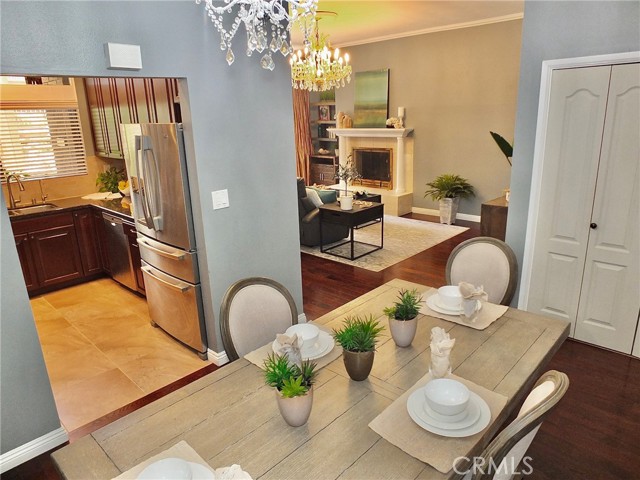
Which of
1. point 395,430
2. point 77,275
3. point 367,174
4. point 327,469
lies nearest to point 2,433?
point 327,469

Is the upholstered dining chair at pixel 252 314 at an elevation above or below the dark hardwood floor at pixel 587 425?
above

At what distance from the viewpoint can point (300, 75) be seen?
5.85 metres

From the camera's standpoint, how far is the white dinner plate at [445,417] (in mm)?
1354

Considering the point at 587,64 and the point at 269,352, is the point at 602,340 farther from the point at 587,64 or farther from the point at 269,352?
the point at 269,352

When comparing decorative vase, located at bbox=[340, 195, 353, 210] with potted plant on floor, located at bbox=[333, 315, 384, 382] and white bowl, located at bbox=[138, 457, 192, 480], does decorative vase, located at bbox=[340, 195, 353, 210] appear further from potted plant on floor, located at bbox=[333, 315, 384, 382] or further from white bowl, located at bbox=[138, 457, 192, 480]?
white bowl, located at bbox=[138, 457, 192, 480]

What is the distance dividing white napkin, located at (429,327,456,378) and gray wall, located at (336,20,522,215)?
561cm

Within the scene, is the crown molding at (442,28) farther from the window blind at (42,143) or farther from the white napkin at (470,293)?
the white napkin at (470,293)

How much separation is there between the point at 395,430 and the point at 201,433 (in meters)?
0.63

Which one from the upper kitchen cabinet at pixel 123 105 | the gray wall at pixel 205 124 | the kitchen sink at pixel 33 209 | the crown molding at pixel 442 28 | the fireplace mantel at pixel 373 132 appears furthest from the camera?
the fireplace mantel at pixel 373 132

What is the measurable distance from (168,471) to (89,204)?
429 cm

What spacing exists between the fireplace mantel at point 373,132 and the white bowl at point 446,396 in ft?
21.1

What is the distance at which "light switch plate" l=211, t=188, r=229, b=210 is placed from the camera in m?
2.90

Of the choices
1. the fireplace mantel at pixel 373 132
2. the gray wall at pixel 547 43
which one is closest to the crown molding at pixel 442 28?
the fireplace mantel at pixel 373 132

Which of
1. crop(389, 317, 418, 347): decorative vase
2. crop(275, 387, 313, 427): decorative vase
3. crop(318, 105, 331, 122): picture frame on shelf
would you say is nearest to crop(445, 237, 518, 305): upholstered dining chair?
crop(389, 317, 418, 347): decorative vase
